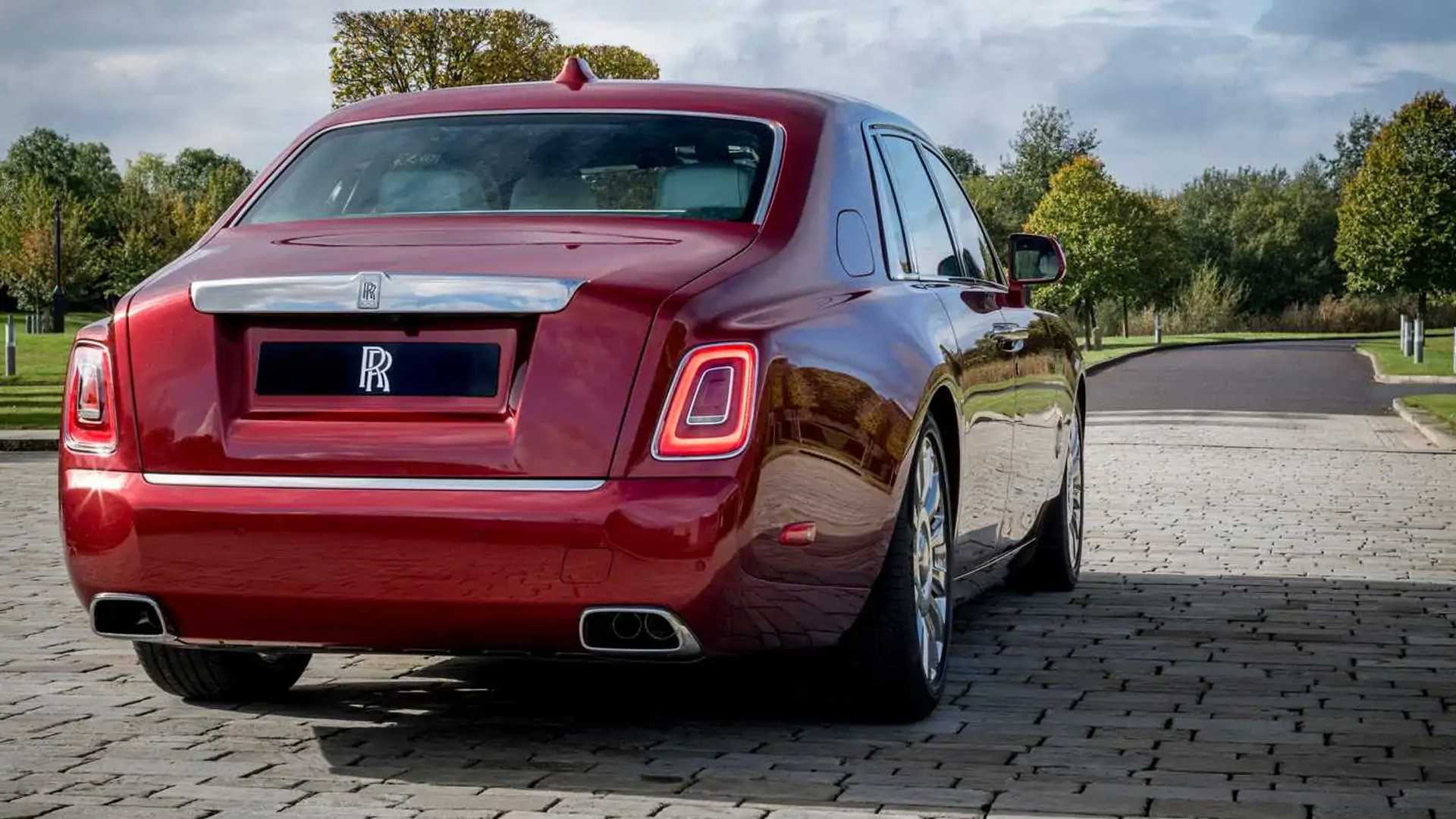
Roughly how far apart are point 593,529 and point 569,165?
144 centimetres

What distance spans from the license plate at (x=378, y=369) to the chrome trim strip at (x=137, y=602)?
571 millimetres

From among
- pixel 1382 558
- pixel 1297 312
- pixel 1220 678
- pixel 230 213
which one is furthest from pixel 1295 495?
pixel 1297 312

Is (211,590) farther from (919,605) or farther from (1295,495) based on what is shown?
(1295,495)

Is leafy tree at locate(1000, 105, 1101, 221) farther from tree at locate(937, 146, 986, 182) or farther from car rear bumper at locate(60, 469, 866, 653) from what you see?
car rear bumper at locate(60, 469, 866, 653)

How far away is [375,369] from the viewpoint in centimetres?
489

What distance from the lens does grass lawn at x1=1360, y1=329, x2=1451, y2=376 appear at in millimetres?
38375

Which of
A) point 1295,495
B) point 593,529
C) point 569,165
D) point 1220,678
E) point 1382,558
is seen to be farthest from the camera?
Answer: point 1295,495

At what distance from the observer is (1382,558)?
1032 centimetres

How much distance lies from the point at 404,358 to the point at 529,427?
36 centimetres

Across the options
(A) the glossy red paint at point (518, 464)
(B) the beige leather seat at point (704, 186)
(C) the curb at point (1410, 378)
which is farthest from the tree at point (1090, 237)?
(A) the glossy red paint at point (518, 464)

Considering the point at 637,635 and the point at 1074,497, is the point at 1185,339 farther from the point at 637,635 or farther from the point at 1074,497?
the point at 637,635

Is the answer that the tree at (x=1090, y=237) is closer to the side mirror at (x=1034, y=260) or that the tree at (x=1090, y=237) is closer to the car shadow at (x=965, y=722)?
the side mirror at (x=1034, y=260)

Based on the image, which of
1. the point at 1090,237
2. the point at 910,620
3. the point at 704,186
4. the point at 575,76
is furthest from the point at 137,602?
the point at 1090,237

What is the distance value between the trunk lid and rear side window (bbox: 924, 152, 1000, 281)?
222cm
